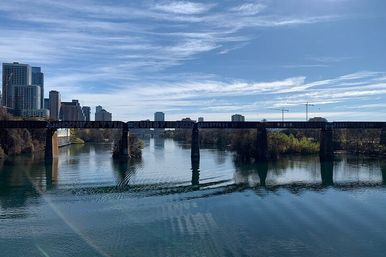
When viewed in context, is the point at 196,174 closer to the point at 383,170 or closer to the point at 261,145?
the point at 261,145

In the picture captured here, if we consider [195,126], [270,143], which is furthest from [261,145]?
[195,126]

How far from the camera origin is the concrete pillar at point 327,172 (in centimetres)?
5651

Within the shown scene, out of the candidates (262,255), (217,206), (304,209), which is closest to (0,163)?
(217,206)

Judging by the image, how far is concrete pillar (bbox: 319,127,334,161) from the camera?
89875 millimetres

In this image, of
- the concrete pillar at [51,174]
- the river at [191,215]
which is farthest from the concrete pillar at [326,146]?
the concrete pillar at [51,174]

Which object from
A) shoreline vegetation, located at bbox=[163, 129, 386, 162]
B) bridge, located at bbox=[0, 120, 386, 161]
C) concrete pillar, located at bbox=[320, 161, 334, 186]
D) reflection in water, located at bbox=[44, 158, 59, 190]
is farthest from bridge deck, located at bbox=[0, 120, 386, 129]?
reflection in water, located at bbox=[44, 158, 59, 190]

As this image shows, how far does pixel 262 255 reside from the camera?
23.8 metres

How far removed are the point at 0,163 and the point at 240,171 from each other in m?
42.2

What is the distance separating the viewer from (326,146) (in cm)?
9106

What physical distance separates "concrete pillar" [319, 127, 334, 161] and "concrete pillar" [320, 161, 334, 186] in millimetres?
4295

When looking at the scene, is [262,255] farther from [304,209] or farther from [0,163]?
[0,163]

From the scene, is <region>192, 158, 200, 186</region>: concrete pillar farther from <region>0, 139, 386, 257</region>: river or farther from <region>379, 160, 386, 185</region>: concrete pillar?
<region>379, 160, 386, 185</region>: concrete pillar

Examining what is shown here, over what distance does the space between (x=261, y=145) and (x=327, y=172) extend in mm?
20988

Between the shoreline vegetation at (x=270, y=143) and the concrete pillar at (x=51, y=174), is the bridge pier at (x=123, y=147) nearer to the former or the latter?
the shoreline vegetation at (x=270, y=143)
